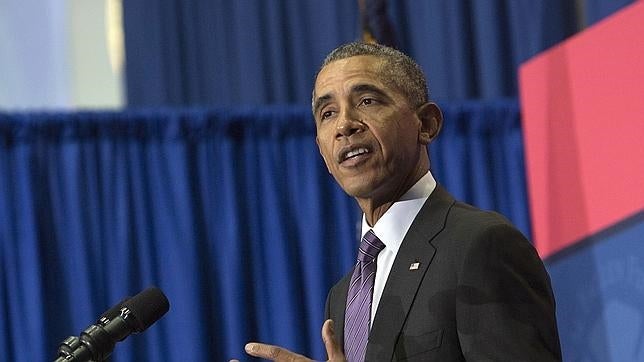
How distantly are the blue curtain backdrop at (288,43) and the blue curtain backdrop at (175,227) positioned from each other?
17.4 inches

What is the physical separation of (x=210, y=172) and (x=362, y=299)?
6.56 ft

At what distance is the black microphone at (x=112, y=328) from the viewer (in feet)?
5.51

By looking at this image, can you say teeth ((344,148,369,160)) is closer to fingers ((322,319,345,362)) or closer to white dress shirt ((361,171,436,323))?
white dress shirt ((361,171,436,323))

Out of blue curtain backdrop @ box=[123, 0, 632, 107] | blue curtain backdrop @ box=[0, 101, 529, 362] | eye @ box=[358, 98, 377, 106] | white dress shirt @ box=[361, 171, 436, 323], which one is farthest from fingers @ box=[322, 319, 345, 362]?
blue curtain backdrop @ box=[123, 0, 632, 107]

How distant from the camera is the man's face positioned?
1.99 m

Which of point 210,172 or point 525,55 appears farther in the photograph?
point 525,55

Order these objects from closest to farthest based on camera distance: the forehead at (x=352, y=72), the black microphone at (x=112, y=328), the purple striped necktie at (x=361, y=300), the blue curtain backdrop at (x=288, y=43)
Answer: the black microphone at (x=112, y=328) < the purple striped necktie at (x=361, y=300) < the forehead at (x=352, y=72) < the blue curtain backdrop at (x=288, y=43)

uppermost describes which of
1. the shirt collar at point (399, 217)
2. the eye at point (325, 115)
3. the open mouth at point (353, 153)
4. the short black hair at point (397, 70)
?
the short black hair at point (397, 70)

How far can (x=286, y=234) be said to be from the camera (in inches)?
155

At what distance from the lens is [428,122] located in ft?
6.85

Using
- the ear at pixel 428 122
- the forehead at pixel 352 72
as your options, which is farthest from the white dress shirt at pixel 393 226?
the forehead at pixel 352 72

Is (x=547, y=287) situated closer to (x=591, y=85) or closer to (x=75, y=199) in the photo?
(x=591, y=85)

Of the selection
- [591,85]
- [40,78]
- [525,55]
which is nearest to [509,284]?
[591,85]

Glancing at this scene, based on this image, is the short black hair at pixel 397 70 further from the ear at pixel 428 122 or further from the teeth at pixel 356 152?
the teeth at pixel 356 152
